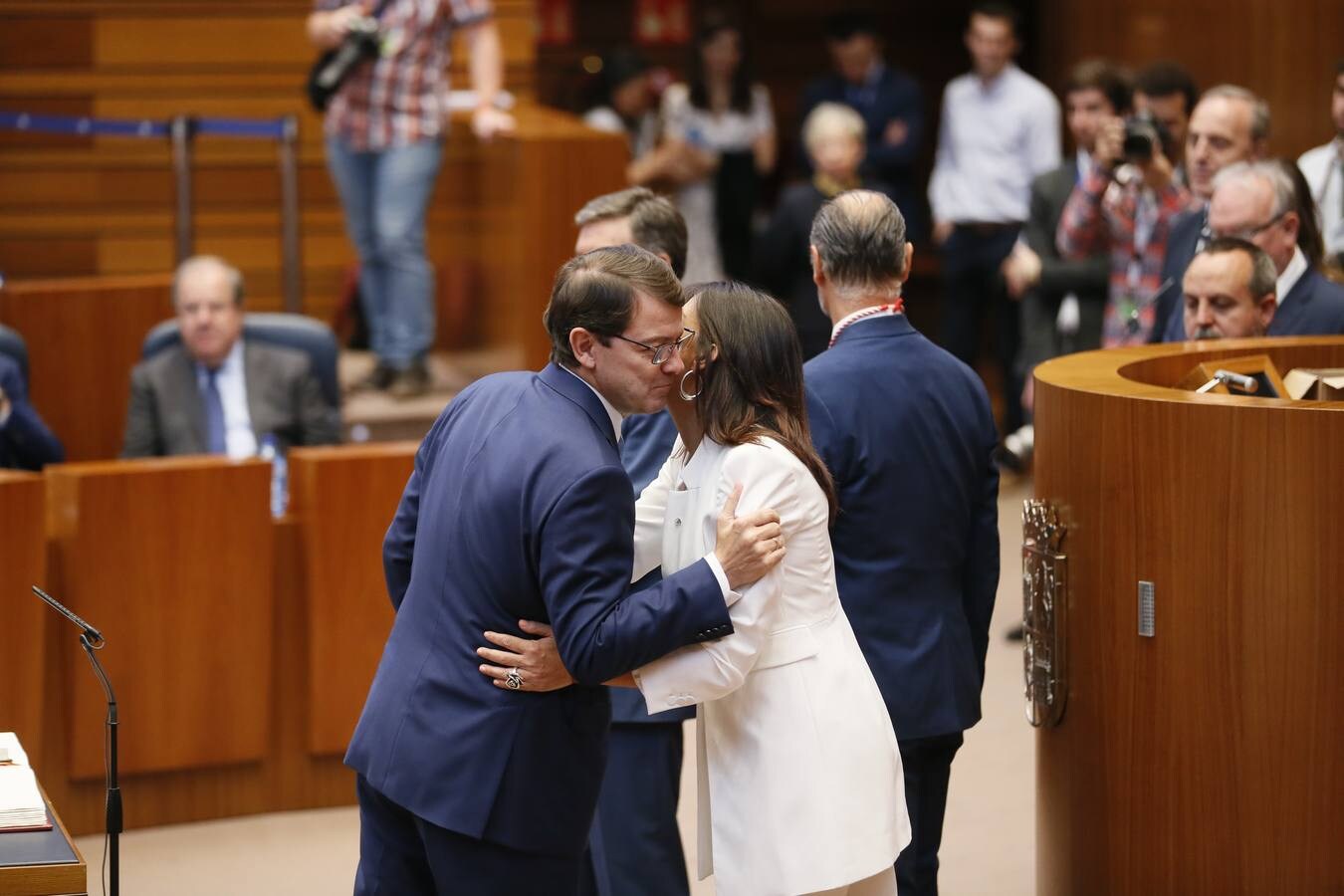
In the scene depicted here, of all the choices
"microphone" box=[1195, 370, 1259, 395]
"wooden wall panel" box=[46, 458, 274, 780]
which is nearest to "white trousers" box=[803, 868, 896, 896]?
"microphone" box=[1195, 370, 1259, 395]

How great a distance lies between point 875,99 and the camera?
8.51 m

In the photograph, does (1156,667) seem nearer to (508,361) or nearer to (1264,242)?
(1264,242)

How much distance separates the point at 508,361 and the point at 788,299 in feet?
4.34

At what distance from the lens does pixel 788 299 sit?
7199 millimetres

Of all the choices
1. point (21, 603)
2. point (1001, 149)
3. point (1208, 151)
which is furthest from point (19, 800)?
point (1001, 149)

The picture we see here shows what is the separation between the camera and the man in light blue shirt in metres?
7.54

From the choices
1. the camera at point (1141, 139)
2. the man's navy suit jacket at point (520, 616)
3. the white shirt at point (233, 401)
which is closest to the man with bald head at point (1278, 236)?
the camera at point (1141, 139)

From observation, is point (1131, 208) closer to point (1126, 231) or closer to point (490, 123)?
point (1126, 231)

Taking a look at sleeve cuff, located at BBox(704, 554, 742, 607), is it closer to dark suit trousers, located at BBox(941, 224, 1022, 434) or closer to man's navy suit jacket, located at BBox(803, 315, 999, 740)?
man's navy suit jacket, located at BBox(803, 315, 999, 740)

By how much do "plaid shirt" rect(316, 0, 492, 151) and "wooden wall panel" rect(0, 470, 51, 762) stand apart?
8.51 ft

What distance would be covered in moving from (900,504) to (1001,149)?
16.0ft

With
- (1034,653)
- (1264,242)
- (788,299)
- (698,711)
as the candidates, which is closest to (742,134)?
(788,299)

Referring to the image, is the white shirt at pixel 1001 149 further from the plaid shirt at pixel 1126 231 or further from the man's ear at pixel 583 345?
the man's ear at pixel 583 345

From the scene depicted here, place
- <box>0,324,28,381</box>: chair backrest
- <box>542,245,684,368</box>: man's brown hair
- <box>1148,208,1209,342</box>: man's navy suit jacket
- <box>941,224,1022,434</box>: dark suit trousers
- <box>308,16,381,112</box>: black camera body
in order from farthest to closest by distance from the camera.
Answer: <box>941,224,1022,434</box>: dark suit trousers < <box>308,16,381,112</box>: black camera body < <box>0,324,28,381</box>: chair backrest < <box>1148,208,1209,342</box>: man's navy suit jacket < <box>542,245,684,368</box>: man's brown hair
